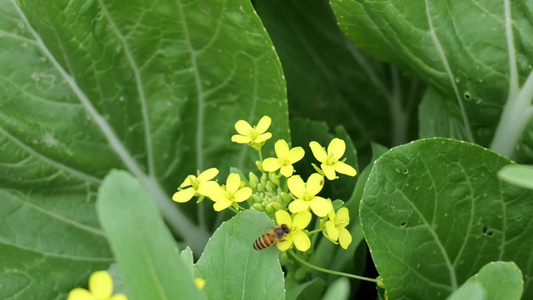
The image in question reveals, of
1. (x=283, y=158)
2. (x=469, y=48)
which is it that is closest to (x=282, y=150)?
(x=283, y=158)

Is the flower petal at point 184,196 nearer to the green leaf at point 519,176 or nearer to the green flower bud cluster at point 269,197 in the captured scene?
the green flower bud cluster at point 269,197

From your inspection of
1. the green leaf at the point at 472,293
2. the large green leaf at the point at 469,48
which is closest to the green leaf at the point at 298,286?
the green leaf at the point at 472,293

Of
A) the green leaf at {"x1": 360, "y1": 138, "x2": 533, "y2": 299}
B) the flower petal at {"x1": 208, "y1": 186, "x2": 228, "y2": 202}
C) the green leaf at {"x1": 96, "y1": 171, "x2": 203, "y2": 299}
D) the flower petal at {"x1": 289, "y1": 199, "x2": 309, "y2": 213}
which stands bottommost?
the green leaf at {"x1": 360, "y1": 138, "x2": 533, "y2": 299}

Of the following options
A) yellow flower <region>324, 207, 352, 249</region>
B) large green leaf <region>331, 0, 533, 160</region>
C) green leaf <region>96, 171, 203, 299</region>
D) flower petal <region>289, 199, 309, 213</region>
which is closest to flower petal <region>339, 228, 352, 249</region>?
yellow flower <region>324, 207, 352, 249</region>

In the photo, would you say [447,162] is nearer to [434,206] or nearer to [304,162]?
[434,206]

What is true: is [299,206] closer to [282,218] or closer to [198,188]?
[282,218]

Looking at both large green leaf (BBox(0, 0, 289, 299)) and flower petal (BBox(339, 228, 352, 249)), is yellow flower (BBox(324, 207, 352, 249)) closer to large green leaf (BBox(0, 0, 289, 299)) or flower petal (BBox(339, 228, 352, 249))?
flower petal (BBox(339, 228, 352, 249))
